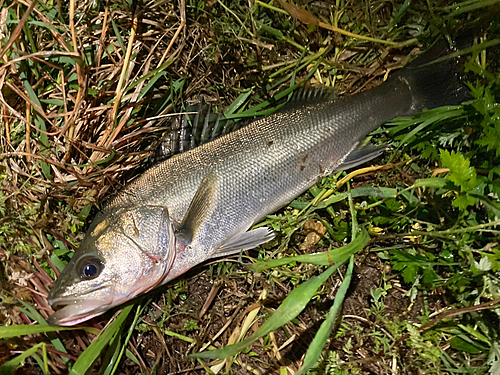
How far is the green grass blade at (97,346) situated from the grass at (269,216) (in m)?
0.02

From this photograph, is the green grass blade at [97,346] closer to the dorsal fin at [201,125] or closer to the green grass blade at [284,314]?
the green grass blade at [284,314]

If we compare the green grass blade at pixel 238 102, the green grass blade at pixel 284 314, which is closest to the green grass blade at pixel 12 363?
the green grass blade at pixel 284 314

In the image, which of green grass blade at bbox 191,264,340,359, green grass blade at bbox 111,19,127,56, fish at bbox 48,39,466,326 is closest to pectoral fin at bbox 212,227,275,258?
fish at bbox 48,39,466,326

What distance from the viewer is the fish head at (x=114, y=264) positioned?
2.18 metres

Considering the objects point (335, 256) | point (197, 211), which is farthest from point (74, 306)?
point (335, 256)

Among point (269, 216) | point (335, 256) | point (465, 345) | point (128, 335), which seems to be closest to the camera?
point (335, 256)

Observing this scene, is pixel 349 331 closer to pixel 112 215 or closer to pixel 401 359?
pixel 401 359

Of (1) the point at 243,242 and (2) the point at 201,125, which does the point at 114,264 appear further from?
(2) the point at 201,125

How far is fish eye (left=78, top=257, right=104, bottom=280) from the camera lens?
2.19m

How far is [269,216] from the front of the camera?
8.32ft

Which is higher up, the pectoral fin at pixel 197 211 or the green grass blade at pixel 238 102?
the green grass blade at pixel 238 102

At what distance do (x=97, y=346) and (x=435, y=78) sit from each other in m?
2.92

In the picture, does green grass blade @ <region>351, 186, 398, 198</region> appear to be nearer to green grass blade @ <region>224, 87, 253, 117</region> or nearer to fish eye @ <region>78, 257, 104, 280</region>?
green grass blade @ <region>224, 87, 253, 117</region>

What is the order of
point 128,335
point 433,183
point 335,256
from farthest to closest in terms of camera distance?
point 128,335
point 433,183
point 335,256
